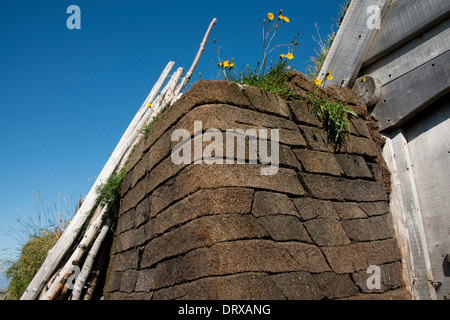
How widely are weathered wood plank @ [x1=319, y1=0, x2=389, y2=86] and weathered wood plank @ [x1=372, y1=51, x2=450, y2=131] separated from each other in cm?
37

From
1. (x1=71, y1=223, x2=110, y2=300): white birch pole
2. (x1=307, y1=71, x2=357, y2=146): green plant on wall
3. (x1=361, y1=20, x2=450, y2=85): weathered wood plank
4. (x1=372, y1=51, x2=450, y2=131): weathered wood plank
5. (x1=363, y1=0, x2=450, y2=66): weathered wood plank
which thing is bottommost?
(x1=71, y1=223, x2=110, y2=300): white birch pole

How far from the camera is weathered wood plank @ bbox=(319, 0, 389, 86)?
10.6 feet

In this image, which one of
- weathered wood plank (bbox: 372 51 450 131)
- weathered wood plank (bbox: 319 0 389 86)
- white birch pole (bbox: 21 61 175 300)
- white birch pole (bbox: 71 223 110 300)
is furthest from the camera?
white birch pole (bbox: 21 61 175 300)

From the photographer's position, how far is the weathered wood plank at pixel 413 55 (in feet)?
8.98

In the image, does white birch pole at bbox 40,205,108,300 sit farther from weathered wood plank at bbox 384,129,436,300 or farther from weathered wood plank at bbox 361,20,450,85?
weathered wood plank at bbox 361,20,450,85

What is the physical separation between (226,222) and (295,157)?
2.43 ft

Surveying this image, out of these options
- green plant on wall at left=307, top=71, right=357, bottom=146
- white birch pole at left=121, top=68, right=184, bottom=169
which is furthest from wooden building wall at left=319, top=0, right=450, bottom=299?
white birch pole at left=121, top=68, right=184, bottom=169

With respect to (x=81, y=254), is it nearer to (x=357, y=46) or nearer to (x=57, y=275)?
(x=57, y=275)

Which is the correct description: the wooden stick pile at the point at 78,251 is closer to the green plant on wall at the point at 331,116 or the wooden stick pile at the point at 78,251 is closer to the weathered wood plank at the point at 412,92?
the green plant on wall at the point at 331,116

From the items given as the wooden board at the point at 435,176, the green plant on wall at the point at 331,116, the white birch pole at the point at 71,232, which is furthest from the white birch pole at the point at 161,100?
the wooden board at the point at 435,176

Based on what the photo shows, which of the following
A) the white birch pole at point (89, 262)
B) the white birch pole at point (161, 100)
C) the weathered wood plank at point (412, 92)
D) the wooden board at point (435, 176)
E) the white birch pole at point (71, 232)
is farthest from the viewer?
the white birch pole at point (161, 100)

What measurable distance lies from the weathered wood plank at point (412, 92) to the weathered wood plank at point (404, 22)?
30 centimetres

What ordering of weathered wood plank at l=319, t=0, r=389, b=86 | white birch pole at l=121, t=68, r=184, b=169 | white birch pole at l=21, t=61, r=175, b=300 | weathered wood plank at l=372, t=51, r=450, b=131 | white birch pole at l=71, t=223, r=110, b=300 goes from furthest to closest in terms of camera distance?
1. white birch pole at l=121, t=68, r=184, b=169
2. white birch pole at l=21, t=61, r=175, b=300
3. white birch pole at l=71, t=223, r=110, b=300
4. weathered wood plank at l=319, t=0, r=389, b=86
5. weathered wood plank at l=372, t=51, r=450, b=131

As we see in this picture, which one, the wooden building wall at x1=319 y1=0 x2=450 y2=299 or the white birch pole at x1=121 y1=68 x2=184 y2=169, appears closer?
the wooden building wall at x1=319 y1=0 x2=450 y2=299
